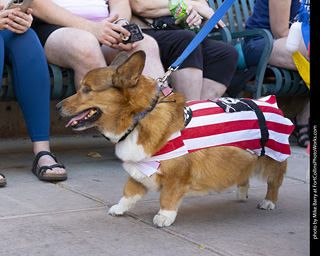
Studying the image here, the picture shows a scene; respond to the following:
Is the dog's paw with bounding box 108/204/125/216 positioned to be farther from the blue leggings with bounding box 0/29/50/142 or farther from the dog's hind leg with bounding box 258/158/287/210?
the blue leggings with bounding box 0/29/50/142

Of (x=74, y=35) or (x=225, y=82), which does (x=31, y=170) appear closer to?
(x=74, y=35)

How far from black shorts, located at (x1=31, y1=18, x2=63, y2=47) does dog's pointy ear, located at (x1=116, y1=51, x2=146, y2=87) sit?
1434 millimetres

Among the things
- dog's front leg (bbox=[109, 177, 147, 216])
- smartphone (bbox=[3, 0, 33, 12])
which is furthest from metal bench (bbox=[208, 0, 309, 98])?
dog's front leg (bbox=[109, 177, 147, 216])

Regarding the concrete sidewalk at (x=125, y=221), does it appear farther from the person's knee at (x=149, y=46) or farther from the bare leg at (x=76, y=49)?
the person's knee at (x=149, y=46)

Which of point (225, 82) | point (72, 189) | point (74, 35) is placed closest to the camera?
point (72, 189)

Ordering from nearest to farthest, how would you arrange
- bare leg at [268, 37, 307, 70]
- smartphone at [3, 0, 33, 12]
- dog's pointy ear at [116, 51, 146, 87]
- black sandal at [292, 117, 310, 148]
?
dog's pointy ear at [116, 51, 146, 87] → smartphone at [3, 0, 33, 12] → bare leg at [268, 37, 307, 70] → black sandal at [292, 117, 310, 148]

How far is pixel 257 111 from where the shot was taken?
3.06m

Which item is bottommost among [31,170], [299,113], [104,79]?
[299,113]

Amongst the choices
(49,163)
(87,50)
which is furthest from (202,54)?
(49,163)

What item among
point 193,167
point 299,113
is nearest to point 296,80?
point 299,113

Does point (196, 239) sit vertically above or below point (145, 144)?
below

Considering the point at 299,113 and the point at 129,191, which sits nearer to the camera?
the point at 129,191

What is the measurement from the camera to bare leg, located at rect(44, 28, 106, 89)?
3.70m

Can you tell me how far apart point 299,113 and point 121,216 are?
3663 millimetres
